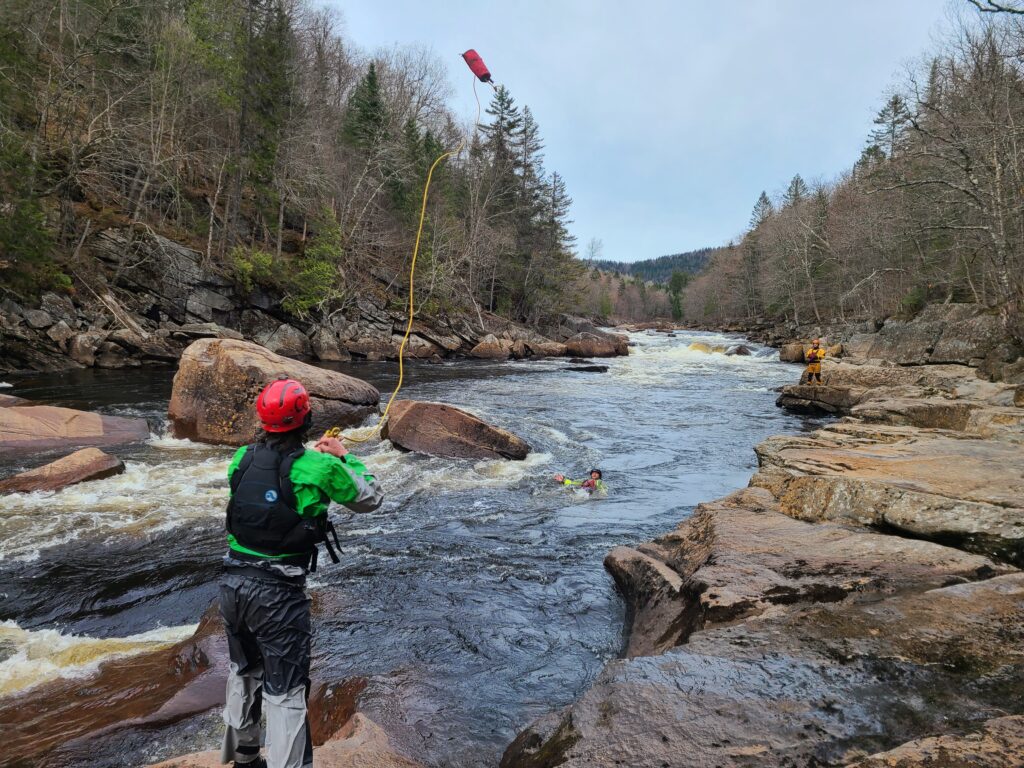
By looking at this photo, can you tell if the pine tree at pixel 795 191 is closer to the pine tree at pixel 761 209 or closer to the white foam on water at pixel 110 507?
the pine tree at pixel 761 209

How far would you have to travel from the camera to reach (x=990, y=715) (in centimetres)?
219

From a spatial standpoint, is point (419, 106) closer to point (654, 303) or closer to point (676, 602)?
point (676, 602)

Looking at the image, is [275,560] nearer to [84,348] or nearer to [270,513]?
[270,513]

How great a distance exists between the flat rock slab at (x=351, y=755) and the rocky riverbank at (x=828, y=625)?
0.64 metres

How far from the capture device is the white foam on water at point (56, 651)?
3.77 metres

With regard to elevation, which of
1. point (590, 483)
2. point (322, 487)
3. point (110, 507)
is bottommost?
point (590, 483)

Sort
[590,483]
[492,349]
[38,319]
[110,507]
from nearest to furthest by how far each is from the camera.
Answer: [110,507], [590,483], [38,319], [492,349]

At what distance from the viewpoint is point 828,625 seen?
10.0 feet

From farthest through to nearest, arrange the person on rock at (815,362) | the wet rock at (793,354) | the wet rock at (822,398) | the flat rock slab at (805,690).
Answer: the wet rock at (793,354) < the person on rock at (815,362) < the wet rock at (822,398) < the flat rock slab at (805,690)

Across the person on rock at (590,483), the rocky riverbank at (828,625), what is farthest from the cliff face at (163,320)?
the rocky riverbank at (828,625)

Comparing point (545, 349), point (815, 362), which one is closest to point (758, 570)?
point (815, 362)

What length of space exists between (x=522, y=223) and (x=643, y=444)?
35.4 m

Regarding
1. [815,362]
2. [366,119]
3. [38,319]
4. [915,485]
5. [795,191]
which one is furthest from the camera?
[795,191]

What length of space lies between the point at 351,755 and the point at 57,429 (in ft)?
31.9
